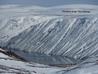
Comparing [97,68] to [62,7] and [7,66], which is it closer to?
[7,66]

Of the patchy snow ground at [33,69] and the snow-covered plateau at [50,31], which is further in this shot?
the snow-covered plateau at [50,31]

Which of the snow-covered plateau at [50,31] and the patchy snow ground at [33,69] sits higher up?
the snow-covered plateau at [50,31]

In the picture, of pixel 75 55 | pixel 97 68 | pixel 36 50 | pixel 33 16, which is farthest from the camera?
pixel 33 16

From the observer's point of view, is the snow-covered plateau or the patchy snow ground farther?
the snow-covered plateau

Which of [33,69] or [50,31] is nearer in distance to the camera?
[33,69]

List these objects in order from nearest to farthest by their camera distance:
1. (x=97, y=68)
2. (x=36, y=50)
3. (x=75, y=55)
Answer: (x=97, y=68) → (x=75, y=55) → (x=36, y=50)

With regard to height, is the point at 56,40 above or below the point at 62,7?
below

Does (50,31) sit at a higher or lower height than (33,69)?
higher

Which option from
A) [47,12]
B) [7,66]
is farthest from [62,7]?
[7,66]

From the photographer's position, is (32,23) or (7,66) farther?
(32,23)

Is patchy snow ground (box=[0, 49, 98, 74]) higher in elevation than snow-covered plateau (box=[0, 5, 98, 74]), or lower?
lower

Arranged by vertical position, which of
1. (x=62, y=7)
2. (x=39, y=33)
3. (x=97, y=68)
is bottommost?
(x=97, y=68)
